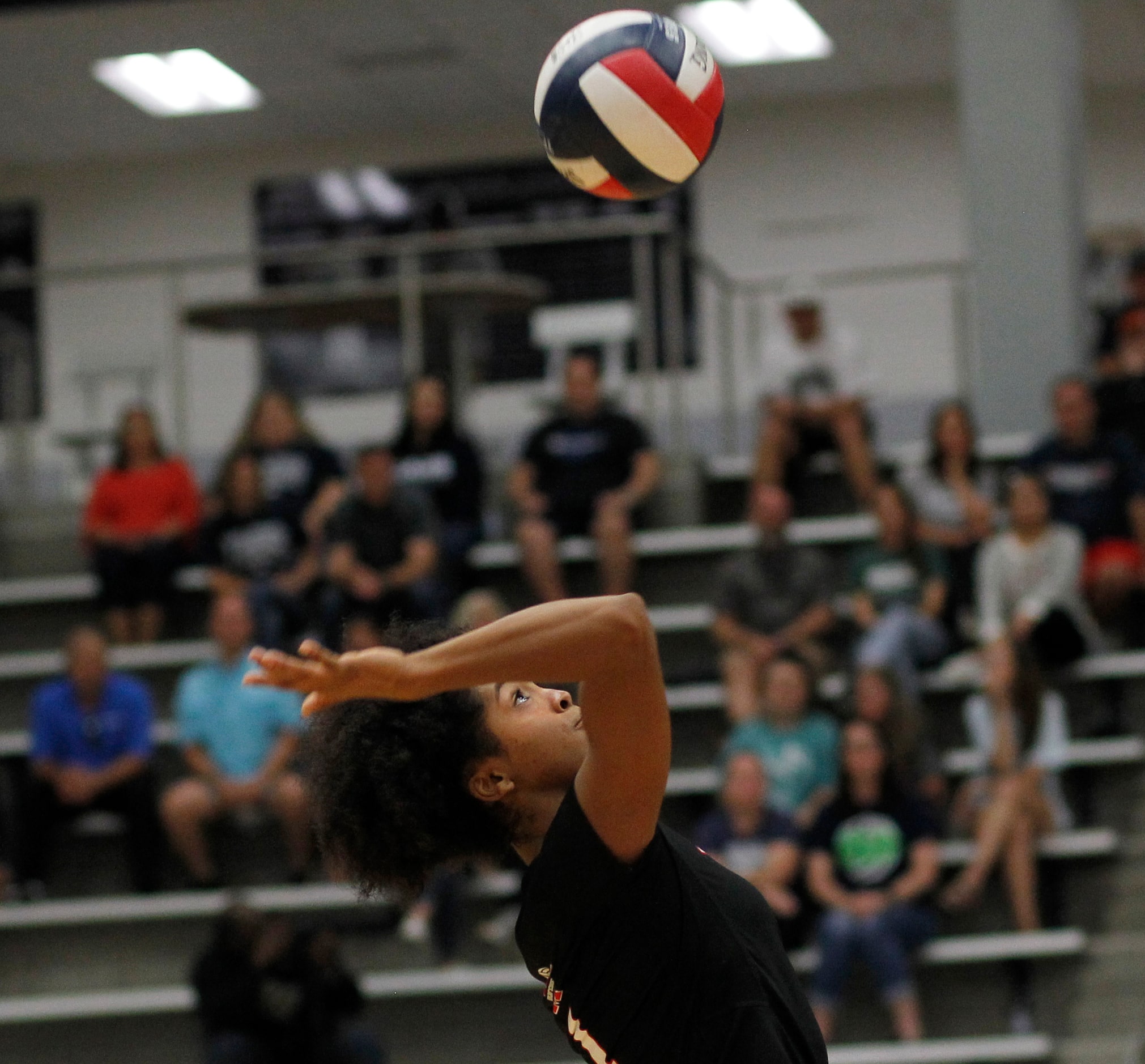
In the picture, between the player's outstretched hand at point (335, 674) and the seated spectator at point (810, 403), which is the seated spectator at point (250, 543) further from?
the player's outstretched hand at point (335, 674)

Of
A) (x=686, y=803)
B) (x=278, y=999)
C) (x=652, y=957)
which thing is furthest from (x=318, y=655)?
(x=686, y=803)

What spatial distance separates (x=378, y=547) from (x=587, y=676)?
6.15 m

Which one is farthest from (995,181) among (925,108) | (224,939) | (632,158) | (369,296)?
(632,158)

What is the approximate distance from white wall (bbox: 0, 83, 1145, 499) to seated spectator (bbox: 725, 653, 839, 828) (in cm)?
489

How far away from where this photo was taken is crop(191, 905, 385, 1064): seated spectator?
6.55 meters

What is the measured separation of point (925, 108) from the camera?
12.8 meters

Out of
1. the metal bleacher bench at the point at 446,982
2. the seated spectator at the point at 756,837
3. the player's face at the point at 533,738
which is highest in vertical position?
the player's face at the point at 533,738

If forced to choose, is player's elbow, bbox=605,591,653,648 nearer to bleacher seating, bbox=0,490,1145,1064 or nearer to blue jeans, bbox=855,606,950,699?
bleacher seating, bbox=0,490,1145,1064

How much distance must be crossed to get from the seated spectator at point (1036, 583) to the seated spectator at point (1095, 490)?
0.16 meters

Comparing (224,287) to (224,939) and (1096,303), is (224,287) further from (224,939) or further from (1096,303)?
(224,939)

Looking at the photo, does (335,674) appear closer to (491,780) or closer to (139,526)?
(491,780)

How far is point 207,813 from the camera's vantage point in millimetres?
7734

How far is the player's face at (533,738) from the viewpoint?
7.59 feet

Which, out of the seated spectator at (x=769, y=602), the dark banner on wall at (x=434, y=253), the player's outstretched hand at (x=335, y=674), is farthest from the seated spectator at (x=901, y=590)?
the player's outstretched hand at (x=335, y=674)
